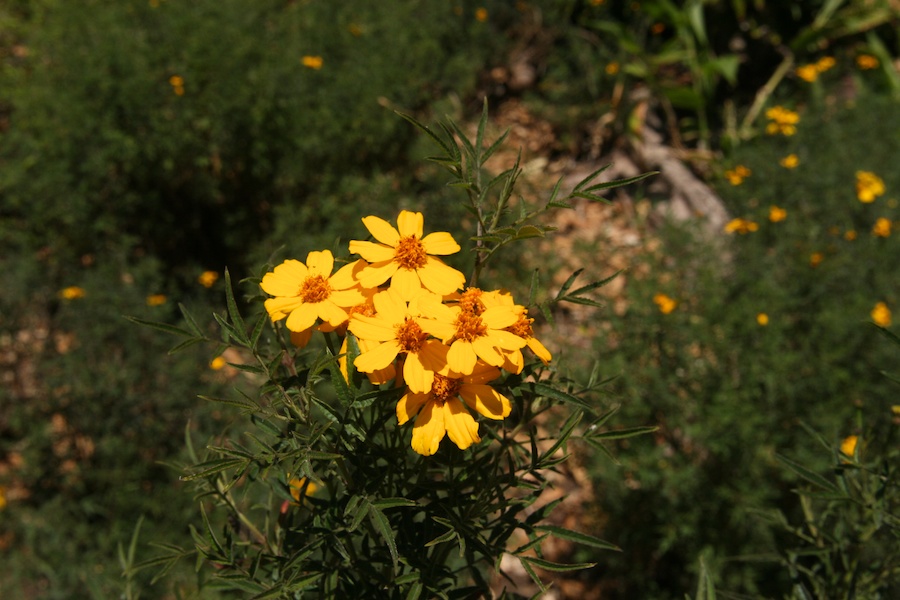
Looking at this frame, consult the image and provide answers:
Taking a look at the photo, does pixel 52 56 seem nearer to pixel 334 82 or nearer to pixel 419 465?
pixel 334 82

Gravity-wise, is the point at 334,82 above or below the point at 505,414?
below

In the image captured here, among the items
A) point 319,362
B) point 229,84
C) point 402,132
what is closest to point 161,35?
point 229,84

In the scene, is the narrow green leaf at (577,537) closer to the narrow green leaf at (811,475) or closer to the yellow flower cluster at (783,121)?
the narrow green leaf at (811,475)

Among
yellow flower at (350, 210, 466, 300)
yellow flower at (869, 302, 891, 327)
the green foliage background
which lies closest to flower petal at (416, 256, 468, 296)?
yellow flower at (350, 210, 466, 300)

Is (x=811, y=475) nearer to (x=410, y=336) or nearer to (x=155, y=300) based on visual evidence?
(x=410, y=336)

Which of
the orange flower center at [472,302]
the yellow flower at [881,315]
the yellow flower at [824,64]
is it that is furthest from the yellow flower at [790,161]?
the orange flower center at [472,302]

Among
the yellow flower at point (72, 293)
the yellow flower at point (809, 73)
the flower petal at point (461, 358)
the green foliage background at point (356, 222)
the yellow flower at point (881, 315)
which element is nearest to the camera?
the flower petal at point (461, 358)

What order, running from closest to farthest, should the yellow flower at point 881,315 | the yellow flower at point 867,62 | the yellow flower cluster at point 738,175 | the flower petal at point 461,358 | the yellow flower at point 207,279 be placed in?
the flower petal at point 461,358, the yellow flower at point 881,315, the yellow flower at point 207,279, the yellow flower cluster at point 738,175, the yellow flower at point 867,62
